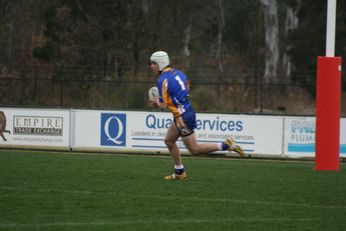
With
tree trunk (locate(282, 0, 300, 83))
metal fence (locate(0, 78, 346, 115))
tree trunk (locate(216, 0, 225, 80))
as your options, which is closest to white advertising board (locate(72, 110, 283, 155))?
metal fence (locate(0, 78, 346, 115))

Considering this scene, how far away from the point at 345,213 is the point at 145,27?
3274 centimetres

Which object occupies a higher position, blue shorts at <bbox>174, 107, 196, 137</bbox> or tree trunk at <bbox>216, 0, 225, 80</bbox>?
tree trunk at <bbox>216, 0, 225, 80</bbox>

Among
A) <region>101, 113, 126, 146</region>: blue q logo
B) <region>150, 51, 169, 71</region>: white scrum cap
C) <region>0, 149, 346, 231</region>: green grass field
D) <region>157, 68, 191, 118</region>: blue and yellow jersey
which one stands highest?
<region>150, 51, 169, 71</region>: white scrum cap

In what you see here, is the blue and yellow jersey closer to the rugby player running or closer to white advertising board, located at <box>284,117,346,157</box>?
the rugby player running

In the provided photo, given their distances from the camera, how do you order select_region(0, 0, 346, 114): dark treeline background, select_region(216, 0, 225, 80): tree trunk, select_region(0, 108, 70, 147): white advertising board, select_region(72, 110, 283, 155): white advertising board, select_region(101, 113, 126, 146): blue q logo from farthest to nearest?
select_region(216, 0, 225, 80): tree trunk → select_region(0, 0, 346, 114): dark treeline background → select_region(0, 108, 70, 147): white advertising board → select_region(101, 113, 126, 146): blue q logo → select_region(72, 110, 283, 155): white advertising board

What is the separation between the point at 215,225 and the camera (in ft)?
30.9

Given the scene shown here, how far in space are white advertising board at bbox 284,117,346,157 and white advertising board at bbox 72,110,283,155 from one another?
23 cm

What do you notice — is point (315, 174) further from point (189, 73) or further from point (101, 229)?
point (189, 73)

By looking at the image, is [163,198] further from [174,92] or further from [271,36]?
[271,36]

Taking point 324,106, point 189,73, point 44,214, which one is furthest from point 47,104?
point 44,214

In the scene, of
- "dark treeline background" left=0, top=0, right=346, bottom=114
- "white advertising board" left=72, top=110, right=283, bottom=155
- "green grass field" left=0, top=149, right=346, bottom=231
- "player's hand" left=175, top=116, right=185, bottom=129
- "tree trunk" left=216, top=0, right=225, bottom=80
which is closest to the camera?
"green grass field" left=0, top=149, right=346, bottom=231

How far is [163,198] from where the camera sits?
11.5 m

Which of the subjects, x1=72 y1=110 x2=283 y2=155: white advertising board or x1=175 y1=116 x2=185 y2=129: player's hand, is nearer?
x1=175 y1=116 x2=185 y2=129: player's hand

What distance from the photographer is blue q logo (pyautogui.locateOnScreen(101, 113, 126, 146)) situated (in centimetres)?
2277
